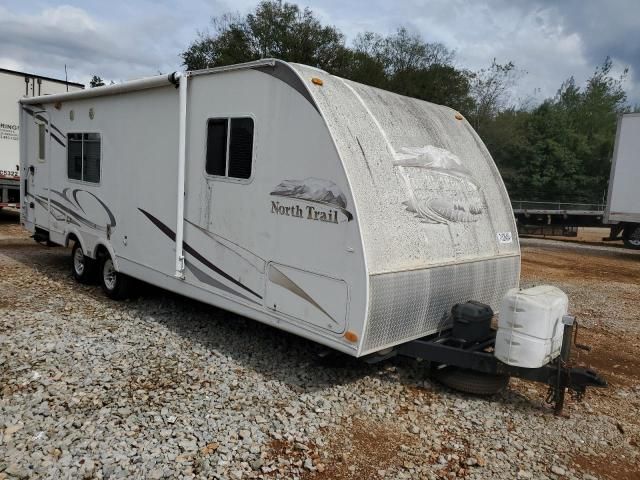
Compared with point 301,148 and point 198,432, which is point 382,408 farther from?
point 301,148

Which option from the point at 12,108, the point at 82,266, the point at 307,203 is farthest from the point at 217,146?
the point at 12,108

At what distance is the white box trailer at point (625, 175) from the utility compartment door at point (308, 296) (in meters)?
14.7

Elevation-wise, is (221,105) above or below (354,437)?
above

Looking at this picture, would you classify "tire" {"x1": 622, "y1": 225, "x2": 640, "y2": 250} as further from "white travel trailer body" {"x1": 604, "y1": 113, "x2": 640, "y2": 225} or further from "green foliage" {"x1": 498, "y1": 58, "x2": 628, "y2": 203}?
"green foliage" {"x1": 498, "y1": 58, "x2": 628, "y2": 203}

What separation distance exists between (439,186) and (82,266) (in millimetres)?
5752

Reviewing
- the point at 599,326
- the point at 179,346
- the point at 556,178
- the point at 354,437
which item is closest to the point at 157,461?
the point at 354,437

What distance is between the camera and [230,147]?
17.6 ft

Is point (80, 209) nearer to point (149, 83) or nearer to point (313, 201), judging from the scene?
point (149, 83)

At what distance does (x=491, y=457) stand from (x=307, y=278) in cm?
202

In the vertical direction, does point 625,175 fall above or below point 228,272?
above

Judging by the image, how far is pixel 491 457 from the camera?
3.93 metres

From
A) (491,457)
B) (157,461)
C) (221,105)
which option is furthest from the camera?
(221,105)

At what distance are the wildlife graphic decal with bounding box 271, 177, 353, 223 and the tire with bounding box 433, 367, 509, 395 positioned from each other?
1854 millimetres

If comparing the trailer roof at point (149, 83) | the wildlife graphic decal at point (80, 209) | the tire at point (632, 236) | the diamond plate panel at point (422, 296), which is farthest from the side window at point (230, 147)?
the tire at point (632, 236)
